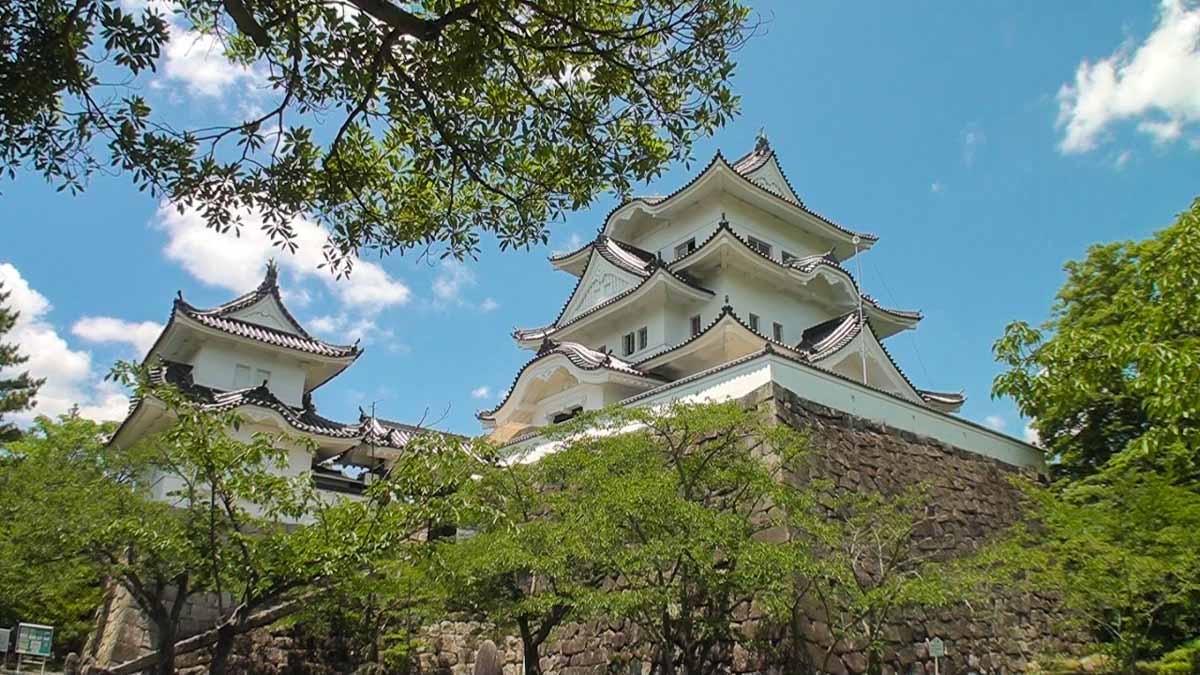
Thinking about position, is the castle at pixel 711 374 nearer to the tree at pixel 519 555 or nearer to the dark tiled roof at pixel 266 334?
the dark tiled roof at pixel 266 334

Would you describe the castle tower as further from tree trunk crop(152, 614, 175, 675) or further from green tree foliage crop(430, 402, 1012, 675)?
tree trunk crop(152, 614, 175, 675)

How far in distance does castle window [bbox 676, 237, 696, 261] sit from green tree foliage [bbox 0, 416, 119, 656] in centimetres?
1303

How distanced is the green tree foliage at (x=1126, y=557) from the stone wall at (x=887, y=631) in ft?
4.87

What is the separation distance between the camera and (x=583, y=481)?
8.53m

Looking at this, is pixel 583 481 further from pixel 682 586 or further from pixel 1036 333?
pixel 1036 333

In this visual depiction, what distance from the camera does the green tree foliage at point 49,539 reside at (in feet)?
31.7

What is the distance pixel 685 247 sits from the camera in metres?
20.4

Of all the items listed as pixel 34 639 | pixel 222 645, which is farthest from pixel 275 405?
pixel 222 645

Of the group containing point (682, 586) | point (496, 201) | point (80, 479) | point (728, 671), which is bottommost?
point (728, 671)

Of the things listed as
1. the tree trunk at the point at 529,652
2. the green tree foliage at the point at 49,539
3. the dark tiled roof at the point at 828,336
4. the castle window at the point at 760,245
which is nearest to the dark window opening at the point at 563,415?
the dark tiled roof at the point at 828,336

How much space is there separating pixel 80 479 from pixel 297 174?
30.7 ft

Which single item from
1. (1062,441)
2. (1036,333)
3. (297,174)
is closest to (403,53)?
(297,174)

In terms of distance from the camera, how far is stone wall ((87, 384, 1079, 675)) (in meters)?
10.1

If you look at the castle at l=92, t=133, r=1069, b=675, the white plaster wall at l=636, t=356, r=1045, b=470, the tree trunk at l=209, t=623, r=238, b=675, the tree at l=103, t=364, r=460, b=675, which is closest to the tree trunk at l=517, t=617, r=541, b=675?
the tree at l=103, t=364, r=460, b=675
